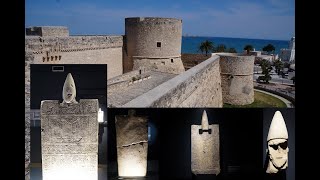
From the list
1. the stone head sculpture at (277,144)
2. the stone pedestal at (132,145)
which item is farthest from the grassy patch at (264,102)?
the stone pedestal at (132,145)

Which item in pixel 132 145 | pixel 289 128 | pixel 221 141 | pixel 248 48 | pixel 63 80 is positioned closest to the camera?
pixel 63 80

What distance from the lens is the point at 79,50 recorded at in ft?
16.8

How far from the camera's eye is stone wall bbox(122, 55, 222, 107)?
4879 millimetres

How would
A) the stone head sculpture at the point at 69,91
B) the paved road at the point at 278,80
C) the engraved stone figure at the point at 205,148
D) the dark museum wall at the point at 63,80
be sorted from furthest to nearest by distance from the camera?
the paved road at the point at 278,80 → the engraved stone figure at the point at 205,148 → the dark museum wall at the point at 63,80 → the stone head sculpture at the point at 69,91

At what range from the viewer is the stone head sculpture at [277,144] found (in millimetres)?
4848

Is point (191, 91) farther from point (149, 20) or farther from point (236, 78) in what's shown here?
point (149, 20)

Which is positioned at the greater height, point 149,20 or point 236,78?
point 149,20

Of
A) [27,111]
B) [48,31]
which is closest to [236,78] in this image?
[48,31]

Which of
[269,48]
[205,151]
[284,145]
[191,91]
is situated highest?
[269,48]

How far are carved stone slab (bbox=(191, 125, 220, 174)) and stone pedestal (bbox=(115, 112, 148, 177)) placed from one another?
0.58m

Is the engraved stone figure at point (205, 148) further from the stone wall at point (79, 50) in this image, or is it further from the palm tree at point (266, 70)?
the stone wall at point (79, 50)

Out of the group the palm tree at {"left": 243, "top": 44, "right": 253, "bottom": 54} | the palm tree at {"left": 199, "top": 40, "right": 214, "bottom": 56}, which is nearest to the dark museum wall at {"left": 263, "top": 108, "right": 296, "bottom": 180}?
the palm tree at {"left": 243, "top": 44, "right": 253, "bottom": 54}

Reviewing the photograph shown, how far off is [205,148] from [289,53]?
4.91ft
